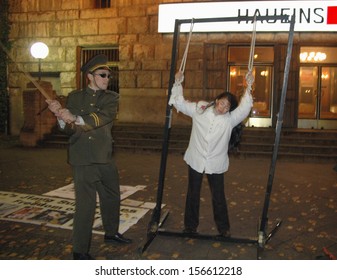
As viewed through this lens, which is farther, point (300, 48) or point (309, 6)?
point (300, 48)

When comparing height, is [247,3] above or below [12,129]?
above

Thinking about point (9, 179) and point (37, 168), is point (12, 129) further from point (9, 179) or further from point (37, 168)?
point (9, 179)

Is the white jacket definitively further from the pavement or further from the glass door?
the glass door

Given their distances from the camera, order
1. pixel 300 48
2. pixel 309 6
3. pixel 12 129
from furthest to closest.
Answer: pixel 12 129, pixel 300 48, pixel 309 6

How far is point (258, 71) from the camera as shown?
13727mm

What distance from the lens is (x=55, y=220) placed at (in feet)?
17.5

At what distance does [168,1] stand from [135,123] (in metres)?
4.56

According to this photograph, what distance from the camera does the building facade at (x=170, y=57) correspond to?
13.2 meters

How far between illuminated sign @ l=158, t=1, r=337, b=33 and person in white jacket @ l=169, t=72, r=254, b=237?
328 inches

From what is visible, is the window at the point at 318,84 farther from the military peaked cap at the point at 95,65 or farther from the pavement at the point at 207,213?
the military peaked cap at the point at 95,65

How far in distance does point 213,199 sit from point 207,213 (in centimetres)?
133

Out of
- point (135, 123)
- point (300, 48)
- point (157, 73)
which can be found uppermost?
point (300, 48)
